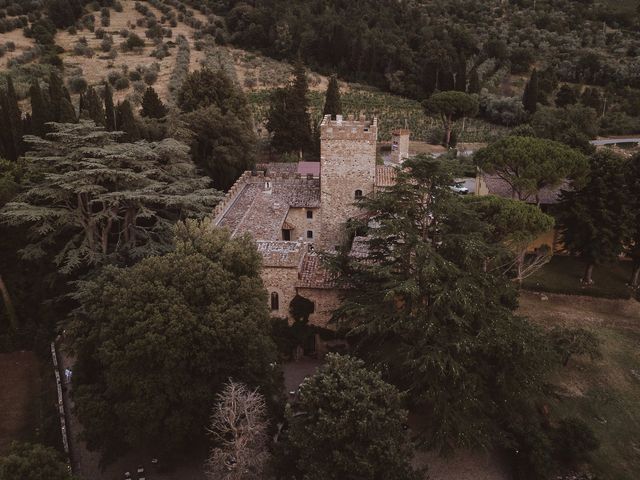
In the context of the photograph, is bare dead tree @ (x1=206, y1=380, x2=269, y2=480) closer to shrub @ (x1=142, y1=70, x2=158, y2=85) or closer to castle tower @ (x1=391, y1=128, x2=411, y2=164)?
castle tower @ (x1=391, y1=128, x2=411, y2=164)

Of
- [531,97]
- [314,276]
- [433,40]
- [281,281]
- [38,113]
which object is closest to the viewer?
[281,281]

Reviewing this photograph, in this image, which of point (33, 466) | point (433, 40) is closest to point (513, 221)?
point (33, 466)

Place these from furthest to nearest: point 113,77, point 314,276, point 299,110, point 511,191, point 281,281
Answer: point 113,77
point 299,110
point 511,191
point 314,276
point 281,281

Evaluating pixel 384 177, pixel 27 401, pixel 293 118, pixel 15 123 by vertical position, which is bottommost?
pixel 27 401

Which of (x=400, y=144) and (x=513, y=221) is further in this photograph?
(x=400, y=144)

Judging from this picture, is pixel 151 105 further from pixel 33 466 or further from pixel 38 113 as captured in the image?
pixel 33 466

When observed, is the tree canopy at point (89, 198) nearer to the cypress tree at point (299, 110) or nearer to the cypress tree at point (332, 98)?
the cypress tree at point (299, 110)

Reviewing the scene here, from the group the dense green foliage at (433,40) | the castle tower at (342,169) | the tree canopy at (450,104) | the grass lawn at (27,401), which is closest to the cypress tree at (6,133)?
the grass lawn at (27,401)

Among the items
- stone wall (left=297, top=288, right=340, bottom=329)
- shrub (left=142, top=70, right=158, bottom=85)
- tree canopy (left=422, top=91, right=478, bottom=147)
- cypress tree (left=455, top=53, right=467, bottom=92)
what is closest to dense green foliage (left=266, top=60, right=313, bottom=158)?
tree canopy (left=422, top=91, right=478, bottom=147)
